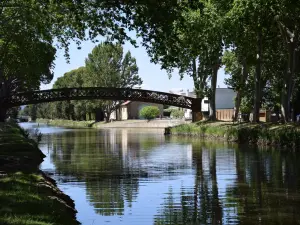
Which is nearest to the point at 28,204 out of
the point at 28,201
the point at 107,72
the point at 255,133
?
the point at 28,201

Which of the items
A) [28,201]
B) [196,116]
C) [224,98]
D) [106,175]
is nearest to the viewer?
[28,201]

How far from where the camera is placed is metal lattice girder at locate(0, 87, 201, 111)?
66312 mm

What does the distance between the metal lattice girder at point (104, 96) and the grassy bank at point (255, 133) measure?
43.2 ft

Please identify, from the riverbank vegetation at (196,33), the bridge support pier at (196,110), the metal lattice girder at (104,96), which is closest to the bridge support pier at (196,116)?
the bridge support pier at (196,110)

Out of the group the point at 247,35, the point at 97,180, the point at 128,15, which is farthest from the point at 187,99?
the point at 128,15

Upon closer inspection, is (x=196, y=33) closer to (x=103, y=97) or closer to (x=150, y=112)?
(x=103, y=97)

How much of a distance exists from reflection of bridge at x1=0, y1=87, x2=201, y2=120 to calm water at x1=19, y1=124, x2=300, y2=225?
118ft

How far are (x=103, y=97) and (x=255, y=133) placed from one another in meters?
30.5

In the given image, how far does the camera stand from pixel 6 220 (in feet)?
29.7

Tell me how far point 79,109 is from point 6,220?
391 ft

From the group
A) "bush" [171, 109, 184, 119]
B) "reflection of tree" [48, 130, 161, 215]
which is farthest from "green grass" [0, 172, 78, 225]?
"bush" [171, 109, 184, 119]

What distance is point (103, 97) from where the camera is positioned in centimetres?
6775

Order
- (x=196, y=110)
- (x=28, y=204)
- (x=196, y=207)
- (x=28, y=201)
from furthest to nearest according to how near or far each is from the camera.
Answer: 1. (x=196, y=110)
2. (x=196, y=207)
3. (x=28, y=201)
4. (x=28, y=204)

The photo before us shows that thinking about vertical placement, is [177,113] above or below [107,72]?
below
